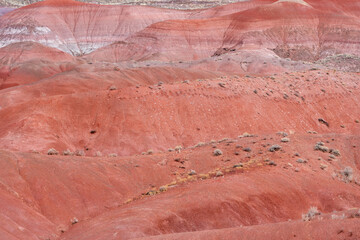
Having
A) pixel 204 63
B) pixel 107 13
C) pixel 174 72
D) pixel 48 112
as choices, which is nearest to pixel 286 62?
pixel 204 63

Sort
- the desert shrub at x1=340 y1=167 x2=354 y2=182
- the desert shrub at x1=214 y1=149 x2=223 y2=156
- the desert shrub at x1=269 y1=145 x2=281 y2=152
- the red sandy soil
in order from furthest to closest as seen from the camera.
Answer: the desert shrub at x1=214 y1=149 x2=223 y2=156
the desert shrub at x1=269 y1=145 x2=281 y2=152
the desert shrub at x1=340 y1=167 x2=354 y2=182
the red sandy soil

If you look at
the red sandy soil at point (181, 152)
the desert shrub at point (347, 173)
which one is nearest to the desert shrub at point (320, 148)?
the red sandy soil at point (181, 152)

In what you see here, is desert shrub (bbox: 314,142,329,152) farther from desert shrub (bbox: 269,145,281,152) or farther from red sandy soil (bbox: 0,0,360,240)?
desert shrub (bbox: 269,145,281,152)

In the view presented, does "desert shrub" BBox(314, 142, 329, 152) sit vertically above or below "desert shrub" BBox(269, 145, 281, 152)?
below

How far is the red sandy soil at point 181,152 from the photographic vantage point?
12820mm

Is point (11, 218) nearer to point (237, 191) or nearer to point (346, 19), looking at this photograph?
point (237, 191)

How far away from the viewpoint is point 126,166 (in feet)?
59.9

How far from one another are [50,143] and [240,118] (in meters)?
13.9

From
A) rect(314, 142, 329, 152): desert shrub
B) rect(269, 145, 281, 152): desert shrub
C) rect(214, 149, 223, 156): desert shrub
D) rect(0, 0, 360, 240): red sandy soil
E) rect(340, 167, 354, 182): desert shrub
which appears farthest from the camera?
rect(314, 142, 329, 152): desert shrub

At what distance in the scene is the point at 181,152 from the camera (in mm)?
21094

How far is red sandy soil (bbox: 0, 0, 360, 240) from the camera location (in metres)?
12.8

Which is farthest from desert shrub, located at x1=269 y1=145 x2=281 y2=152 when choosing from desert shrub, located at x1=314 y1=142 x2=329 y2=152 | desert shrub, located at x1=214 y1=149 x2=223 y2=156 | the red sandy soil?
desert shrub, located at x1=214 y1=149 x2=223 y2=156

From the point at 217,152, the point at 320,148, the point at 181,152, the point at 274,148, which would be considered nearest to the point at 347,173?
the point at 320,148

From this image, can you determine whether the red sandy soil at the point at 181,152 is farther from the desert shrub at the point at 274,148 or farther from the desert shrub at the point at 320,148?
the desert shrub at the point at 274,148
